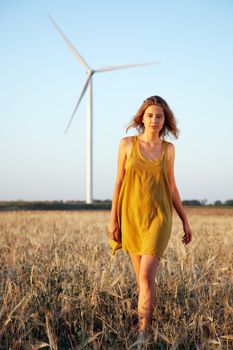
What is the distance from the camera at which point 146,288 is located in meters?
3.75

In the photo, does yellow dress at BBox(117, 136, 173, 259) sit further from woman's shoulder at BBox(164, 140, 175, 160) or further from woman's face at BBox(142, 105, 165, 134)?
woman's face at BBox(142, 105, 165, 134)

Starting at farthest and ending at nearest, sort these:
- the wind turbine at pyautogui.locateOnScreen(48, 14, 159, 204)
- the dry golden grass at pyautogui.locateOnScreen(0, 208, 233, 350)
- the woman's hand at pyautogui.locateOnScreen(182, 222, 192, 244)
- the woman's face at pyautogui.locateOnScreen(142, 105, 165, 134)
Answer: the wind turbine at pyautogui.locateOnScreen(48, 14, 159, 204) < the woman's hand at pyautogui.locateOnScreen(182, 222, 192, 244) < the woman's face at pyautogui.locateOnScreen(142, 105, 165, 134) < the dry golden grass at pyautogui.locateOnScreen(0, 208, 233, 350)

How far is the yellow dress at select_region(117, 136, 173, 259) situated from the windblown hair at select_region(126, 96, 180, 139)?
228mm

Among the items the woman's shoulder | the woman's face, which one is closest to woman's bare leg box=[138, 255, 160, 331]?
the woman's shoulder

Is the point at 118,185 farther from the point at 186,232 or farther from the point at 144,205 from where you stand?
the point at 186,232

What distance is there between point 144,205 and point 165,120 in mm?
780

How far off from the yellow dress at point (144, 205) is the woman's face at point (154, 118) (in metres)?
0.17

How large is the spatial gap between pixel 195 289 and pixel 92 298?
0.92m

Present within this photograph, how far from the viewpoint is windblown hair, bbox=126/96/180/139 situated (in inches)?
161

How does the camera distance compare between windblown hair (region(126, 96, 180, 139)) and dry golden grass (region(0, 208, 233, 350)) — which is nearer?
dry golden grass (region(0, 208, 233, 350))

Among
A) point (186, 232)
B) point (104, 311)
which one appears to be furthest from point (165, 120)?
point (104, 311)

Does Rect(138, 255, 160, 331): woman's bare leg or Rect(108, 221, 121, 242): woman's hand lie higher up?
Rect(108, 221, 121, 242): woman's hand

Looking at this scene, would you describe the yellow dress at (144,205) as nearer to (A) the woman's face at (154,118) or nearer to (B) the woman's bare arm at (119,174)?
(B) the woman's bare arm at (119,174)

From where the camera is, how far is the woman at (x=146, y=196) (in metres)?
3.76
